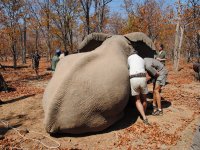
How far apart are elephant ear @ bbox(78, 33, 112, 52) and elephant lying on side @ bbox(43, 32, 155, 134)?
2377mm

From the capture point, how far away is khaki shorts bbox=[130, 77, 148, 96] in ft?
23.5

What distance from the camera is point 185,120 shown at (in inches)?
311

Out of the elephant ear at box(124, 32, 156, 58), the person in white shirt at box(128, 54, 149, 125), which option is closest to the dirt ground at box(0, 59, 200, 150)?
the person in white shirt at box(128, 54, 149, 125)

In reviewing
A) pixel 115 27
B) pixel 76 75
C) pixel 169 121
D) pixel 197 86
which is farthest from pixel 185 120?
pixel 115 27

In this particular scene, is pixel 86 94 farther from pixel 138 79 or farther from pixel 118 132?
pixel 138 79

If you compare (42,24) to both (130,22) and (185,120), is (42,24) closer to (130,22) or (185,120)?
(130,22)

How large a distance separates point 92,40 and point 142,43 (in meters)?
1.78

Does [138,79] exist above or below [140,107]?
above

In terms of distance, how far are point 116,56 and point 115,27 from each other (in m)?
39.8

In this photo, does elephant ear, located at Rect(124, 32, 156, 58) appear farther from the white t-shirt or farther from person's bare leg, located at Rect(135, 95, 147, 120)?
person's bare leg, located at Rect(135, 95, 147, 120)

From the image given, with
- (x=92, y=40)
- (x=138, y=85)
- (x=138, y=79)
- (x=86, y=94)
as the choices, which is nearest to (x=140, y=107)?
(x=138, y=85)

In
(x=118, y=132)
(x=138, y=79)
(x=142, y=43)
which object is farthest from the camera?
(x=142, y=43)

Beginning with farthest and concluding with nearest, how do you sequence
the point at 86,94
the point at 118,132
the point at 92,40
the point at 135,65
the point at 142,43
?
the point at 142,43 < the point at 92,40 < the point at 135,65 < the point at 118,132 < the point at 86,94

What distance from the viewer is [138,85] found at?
716 centimetres
